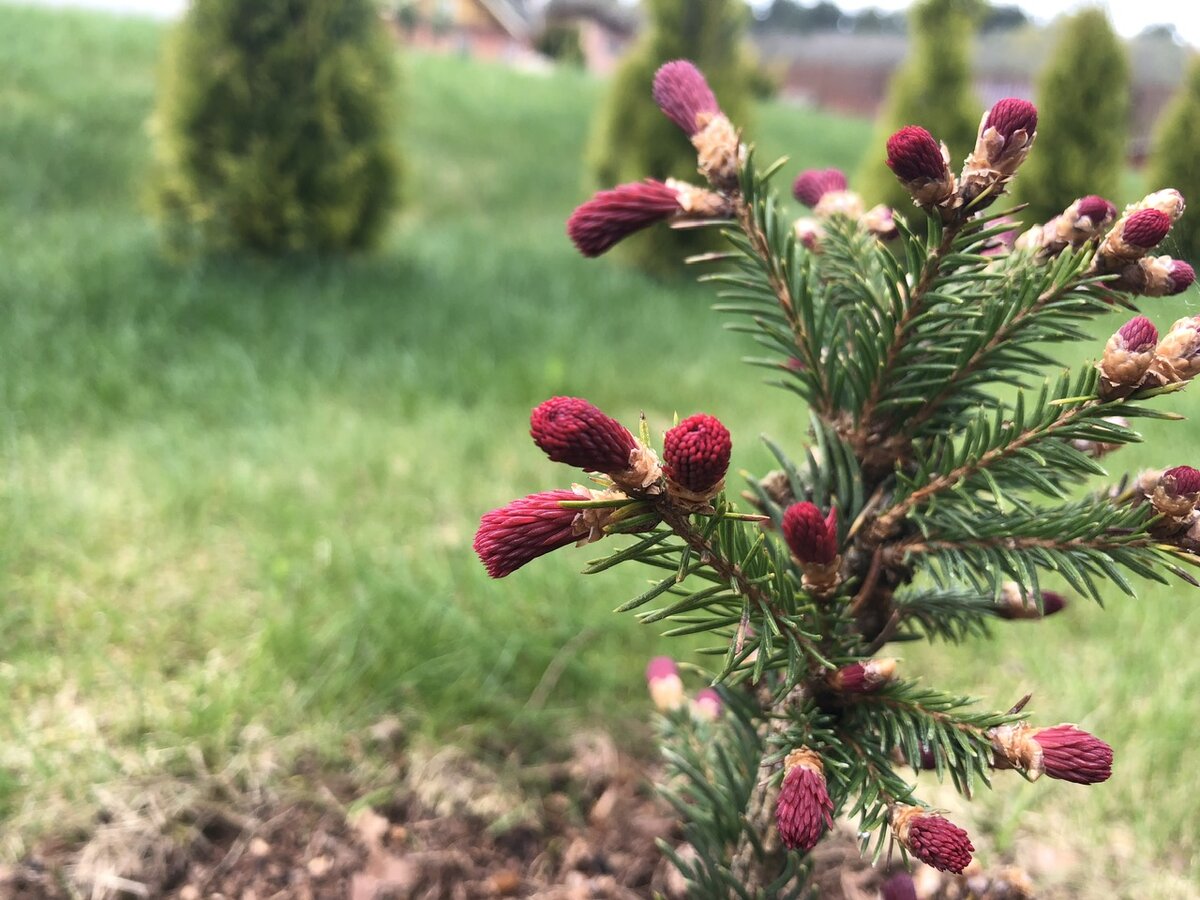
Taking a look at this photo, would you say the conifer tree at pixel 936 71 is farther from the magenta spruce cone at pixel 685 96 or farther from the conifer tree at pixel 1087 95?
the magenta spruce cone at pixel 685 96

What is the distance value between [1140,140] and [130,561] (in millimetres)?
7103

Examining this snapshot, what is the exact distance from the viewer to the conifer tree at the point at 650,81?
6.80 metres

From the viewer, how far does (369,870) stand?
1397mm

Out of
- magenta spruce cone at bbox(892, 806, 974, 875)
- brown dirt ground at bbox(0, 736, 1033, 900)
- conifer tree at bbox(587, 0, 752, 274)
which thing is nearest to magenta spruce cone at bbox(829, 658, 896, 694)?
magenta spruce cone at bbox(892, 806, 974, 875)

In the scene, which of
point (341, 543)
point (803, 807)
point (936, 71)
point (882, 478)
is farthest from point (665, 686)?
point (936, 71)

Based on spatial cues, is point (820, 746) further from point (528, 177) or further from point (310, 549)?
point (528, 177)

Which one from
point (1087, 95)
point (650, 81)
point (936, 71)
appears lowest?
point (650, 81)

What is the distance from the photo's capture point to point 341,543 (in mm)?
2277

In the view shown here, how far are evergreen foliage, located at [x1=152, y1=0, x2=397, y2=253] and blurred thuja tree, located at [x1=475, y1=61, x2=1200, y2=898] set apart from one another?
16.4 feet

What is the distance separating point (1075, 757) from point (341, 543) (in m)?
1.92

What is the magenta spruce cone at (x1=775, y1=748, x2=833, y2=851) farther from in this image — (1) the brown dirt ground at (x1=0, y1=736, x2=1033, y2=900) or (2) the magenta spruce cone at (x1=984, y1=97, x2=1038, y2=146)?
(1) the brown dirt ground at (x1=0, y1=736, x2=1033, y2=900)

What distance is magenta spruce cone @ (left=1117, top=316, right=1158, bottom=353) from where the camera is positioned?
2.14ft

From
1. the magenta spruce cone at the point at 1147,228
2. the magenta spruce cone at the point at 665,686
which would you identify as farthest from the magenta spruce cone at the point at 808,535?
the magenta spruce cone at the point at 665,686

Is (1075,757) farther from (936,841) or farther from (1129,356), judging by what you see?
(1129,356)
